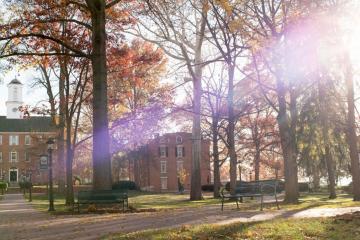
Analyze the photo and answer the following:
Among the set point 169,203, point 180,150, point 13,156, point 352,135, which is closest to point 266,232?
point 352,135

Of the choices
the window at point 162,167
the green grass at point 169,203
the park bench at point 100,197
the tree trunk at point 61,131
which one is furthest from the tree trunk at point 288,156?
the window at point 162,167

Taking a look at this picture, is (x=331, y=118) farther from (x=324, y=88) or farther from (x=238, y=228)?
(x=238, y=228)

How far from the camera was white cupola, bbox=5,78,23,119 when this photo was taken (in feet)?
293

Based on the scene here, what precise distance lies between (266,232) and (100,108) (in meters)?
9.61

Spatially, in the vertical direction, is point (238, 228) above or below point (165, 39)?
below

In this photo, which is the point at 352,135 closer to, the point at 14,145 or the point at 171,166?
the point at 171,166

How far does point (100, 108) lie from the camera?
1700cm

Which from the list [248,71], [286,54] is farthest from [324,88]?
[286,54]

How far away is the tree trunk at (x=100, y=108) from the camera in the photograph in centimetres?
1688

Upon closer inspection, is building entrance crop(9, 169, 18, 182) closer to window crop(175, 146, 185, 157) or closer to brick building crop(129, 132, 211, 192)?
brick building crop(129, 132, 211, 192)

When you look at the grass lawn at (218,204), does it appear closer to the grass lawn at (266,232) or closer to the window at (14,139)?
the grass lawn at (266,232)

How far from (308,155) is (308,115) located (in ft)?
9.52

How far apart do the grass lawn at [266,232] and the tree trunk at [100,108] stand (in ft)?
26.2

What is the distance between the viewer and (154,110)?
25859 millimetres
